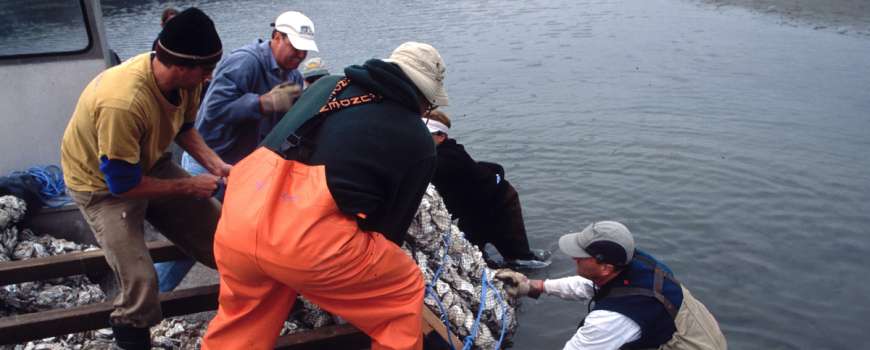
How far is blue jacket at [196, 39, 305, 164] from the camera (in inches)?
153

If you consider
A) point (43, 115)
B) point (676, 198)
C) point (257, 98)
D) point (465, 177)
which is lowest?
point (676, 198)

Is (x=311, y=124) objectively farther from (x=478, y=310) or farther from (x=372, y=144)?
(x=478, y=310)

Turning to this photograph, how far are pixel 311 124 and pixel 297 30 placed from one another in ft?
6.58

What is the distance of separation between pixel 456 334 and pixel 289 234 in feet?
6.13

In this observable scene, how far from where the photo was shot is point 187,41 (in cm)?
270

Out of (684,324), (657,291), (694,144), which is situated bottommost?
(694,144)

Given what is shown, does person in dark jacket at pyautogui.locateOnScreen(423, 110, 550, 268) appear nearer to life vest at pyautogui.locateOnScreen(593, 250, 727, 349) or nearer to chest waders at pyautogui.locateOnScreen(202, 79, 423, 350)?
life vest at pyautogui.locateOnScreen(593, 250, 727, 349)

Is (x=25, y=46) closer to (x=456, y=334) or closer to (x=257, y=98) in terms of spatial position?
Answer: (x=257, y=98)

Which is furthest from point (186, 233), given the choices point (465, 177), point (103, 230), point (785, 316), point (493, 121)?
point (493, 121)

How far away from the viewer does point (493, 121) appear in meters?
10.4

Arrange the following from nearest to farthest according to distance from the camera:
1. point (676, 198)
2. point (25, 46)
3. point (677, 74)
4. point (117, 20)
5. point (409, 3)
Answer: point (25, 46)
point (676, 198)
point (677, 74)
point (117, 20)
point (409, 3)

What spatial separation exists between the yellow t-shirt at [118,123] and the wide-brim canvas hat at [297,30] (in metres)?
1.14

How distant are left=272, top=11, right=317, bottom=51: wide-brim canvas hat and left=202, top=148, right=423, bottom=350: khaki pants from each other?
6.18ft

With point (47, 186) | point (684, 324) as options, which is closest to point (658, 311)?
point (684, 324)
